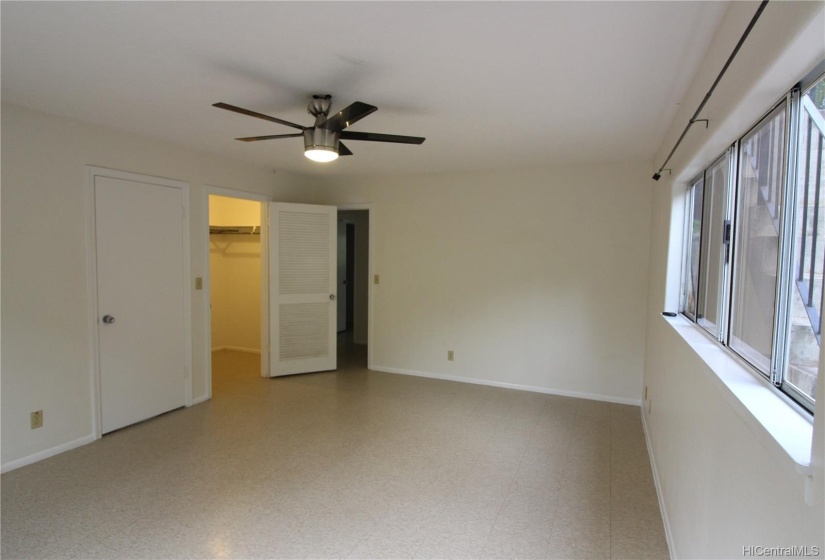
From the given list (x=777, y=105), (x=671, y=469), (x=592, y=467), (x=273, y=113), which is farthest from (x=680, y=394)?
(x=273, y=113)

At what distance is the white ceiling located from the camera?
1.65 meters

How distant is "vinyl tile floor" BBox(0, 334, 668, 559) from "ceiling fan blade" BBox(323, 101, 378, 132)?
222 cm

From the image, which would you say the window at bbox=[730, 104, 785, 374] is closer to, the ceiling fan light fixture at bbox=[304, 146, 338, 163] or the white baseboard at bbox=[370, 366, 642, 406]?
the ceiling fan light fixture at bbox=[304, 146, 338, 163]

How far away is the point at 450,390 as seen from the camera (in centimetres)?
464

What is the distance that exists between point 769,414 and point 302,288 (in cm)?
460

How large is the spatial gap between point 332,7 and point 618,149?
9.63 ft

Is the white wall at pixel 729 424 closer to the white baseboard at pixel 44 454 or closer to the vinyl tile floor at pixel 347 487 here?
the vinyl tile floor at pixel 347 487

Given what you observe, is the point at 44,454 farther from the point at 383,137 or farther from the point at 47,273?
the point at 383,137

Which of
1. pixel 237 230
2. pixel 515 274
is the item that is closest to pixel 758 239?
pixel 515 274

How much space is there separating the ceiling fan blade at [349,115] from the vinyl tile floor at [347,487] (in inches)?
87.5

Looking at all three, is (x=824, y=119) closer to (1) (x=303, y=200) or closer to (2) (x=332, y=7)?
(2) (x=332, y=7)

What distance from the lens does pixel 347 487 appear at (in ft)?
8.65

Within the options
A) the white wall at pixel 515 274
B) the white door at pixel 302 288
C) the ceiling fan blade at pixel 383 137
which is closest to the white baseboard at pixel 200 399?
the white door at pixel 302 288

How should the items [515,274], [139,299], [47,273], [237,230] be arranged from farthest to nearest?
[237,230] → [515,274] → [139,299] → [47,273]
